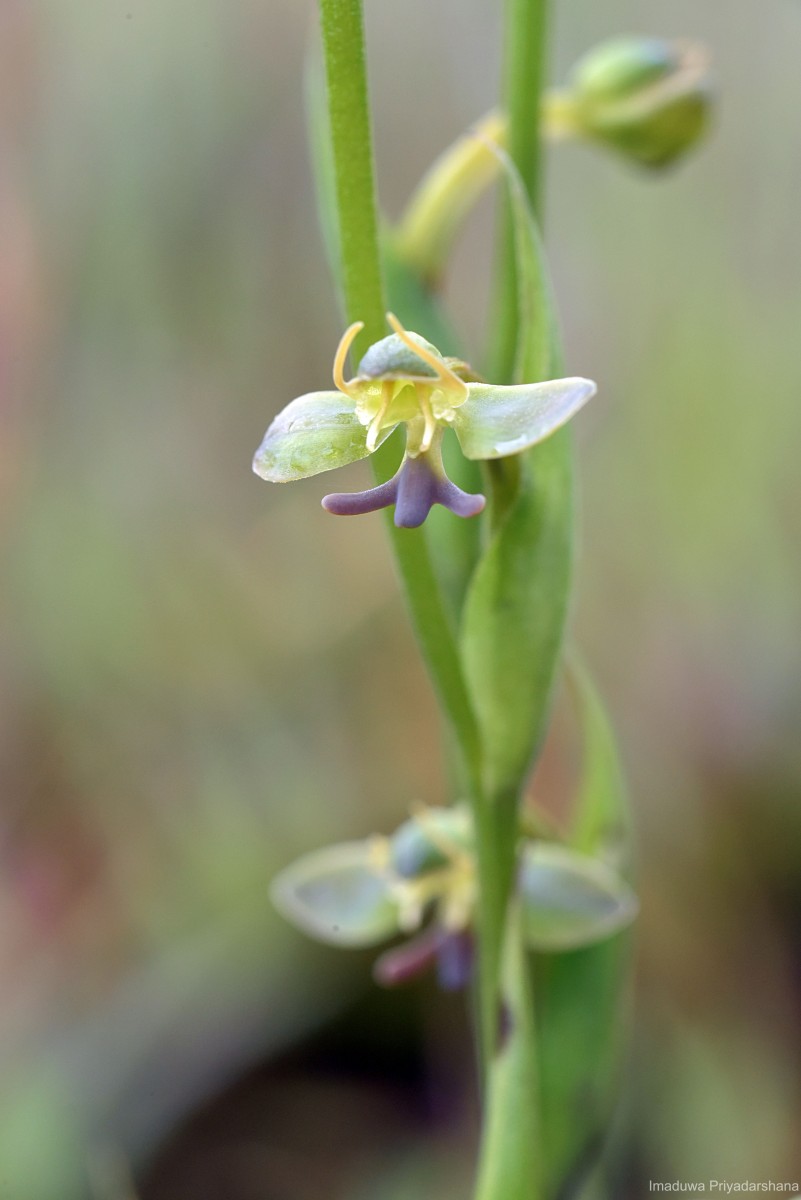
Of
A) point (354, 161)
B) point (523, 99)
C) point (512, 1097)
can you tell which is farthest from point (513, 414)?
point (512, 1097)

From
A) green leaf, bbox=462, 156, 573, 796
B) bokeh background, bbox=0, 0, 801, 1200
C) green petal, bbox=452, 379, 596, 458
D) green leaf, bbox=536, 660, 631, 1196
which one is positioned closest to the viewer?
green petal, bbox=452, 379, 596, 458

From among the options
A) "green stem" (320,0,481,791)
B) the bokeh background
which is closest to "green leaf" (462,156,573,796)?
"green stem" (320,0,481,791)

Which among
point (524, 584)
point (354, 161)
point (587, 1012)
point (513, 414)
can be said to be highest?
point (354, 161)

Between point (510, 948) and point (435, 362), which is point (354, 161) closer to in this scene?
point (435, 362)

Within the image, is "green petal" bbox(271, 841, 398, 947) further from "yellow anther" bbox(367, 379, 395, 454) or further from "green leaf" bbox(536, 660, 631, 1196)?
"yellow anther" bbox(367, 379, 395, 454)

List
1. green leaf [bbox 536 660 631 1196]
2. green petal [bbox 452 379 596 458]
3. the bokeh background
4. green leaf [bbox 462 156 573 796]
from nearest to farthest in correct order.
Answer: green petal [bbox 452 379 596 458] < green leaf [bbox 462 156 573 796] < green leaf [bbox 536 660 631 1196] < the bokeh background

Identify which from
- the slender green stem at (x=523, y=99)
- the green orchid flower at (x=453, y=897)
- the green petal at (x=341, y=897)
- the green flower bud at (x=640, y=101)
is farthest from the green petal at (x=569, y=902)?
the green flower bud at (x=640, y=101)
